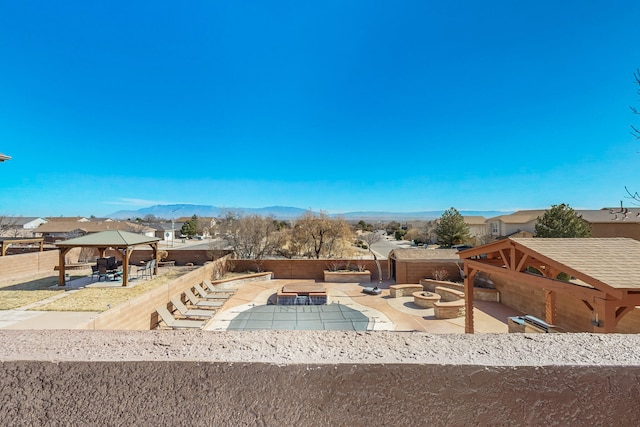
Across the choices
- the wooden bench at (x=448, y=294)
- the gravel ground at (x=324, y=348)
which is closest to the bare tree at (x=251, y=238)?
the wooden bench at (x=448, y=294)

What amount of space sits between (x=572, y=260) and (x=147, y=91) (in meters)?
34.1

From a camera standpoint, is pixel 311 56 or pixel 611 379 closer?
pixel 611 379

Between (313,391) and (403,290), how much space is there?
48.7ft

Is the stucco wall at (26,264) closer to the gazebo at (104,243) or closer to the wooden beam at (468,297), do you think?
the gazebo at (104,243)

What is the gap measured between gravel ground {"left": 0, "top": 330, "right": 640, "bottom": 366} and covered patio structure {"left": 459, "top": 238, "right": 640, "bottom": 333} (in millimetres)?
5819

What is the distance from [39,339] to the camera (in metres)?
1.08

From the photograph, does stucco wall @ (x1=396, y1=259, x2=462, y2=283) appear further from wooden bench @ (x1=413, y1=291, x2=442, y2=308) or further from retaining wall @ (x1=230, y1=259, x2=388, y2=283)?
wooden bench @ (x1=413, y1=291, x2=442, y2=308)

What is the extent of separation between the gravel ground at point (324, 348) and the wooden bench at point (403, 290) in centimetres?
1403

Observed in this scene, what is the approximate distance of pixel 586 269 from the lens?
570 centimetres

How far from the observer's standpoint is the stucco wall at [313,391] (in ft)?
2.99

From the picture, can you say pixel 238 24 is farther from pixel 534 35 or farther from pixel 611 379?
pixel 611 379

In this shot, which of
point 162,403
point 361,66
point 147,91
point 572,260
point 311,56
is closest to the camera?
point 162,403

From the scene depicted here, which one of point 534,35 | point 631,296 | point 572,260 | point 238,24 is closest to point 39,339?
point 631,296

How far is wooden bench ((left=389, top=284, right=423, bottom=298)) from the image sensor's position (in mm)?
14453
